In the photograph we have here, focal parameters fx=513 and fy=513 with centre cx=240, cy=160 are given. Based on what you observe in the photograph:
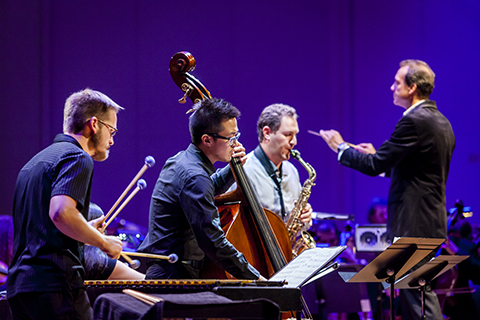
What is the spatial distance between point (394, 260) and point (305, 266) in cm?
75

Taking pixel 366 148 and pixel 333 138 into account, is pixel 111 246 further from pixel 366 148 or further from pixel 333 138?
pixel 366 148

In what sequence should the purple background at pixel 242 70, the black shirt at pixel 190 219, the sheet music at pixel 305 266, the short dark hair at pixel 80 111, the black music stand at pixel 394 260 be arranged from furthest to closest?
1. the purple background at pixel 242 70
2. the black music stand at pixel 394 260
3. the black shirt at pixel 190 219
4. the short dark hair at pixel 80 111
5. the sheet music at pixel 305 266

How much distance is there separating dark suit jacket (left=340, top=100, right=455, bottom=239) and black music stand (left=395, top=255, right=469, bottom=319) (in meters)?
0.34

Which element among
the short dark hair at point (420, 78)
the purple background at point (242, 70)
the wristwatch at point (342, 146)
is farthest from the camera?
the purple background at point (242, 70)

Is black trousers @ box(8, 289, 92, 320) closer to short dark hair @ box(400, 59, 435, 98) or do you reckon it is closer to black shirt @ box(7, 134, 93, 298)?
black shirt @ box(7, 134, 93, 298)

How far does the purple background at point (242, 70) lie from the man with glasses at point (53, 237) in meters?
2.81

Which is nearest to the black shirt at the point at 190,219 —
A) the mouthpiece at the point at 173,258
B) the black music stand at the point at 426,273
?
the mouthpiece at the point at 173,258

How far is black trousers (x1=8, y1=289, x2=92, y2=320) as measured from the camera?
183 cm

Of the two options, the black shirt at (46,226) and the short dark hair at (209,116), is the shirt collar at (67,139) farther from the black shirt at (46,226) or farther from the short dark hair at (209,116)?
the short dark hair at (209,116)

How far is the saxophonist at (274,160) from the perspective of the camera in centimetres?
369

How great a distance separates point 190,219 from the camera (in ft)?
7.65

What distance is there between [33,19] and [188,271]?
10.8 ft

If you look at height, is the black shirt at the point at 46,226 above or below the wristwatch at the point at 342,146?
below

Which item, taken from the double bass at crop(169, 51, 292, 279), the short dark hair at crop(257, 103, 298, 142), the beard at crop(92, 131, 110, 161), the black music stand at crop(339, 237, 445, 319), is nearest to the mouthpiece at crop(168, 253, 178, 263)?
the double bass at crop(169, 51, 292, 279)
